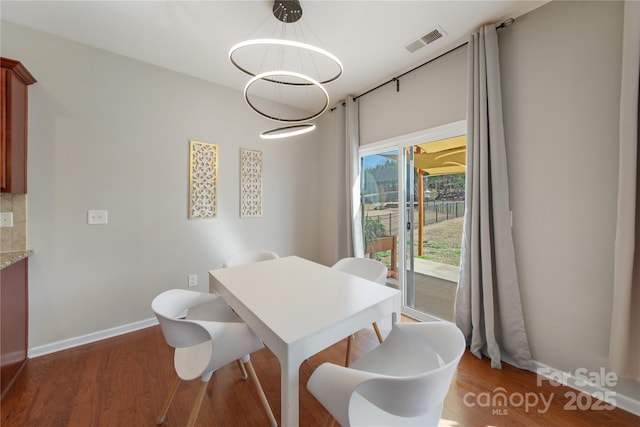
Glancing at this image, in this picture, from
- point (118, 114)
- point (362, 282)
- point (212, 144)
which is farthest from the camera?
point (212, 144)

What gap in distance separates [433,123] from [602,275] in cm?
171

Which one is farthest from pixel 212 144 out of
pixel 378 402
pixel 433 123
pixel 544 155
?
pixel 544 155

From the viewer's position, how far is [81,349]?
2.13 m

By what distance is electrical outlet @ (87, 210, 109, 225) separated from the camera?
2222mm

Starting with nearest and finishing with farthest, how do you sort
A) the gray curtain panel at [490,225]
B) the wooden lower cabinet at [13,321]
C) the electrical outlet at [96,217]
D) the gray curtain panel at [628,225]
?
the gray curtain panel at [628,225]
the wooden lower cabinet at [13,321]
the gray curtain panel at [490,225]
the electrical outlet at [96,217]

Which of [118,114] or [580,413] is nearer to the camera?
[580,413]

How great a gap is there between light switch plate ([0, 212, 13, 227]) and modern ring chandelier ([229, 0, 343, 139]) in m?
2.06

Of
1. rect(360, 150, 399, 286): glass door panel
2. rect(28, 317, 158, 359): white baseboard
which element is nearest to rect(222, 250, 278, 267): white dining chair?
rect(28, 317, 158, 359): white baseboard

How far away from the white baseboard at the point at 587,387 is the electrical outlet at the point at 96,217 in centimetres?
381

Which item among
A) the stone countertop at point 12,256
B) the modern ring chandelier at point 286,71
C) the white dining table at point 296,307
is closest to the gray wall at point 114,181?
the stone countertop at point 12,256

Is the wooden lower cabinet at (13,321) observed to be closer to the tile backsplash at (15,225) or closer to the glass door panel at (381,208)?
the tile backsplash at (15,225)

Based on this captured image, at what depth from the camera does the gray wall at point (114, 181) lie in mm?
2035

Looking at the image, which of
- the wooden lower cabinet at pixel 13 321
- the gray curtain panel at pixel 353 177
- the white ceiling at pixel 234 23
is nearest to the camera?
the wooden lower cabinet at pixel 13 321

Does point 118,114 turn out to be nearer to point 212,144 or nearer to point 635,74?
point 212,144
